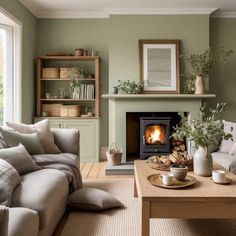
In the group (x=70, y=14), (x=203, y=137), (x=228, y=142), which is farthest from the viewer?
(x=70, y=14)

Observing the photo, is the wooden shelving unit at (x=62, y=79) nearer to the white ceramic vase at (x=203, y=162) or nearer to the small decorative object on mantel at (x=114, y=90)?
the small decorative object on mantel at (x=114, y=90)

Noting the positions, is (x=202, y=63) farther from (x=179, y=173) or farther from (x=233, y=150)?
(x=179, y=173)

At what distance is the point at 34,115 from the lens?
582cm

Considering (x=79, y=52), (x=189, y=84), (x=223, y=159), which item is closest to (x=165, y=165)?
(x=223, y=159)

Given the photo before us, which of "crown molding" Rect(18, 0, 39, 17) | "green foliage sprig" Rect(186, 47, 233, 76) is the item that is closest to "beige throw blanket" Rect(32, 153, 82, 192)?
"crown molding" Rect(18, 0, 39, 17)

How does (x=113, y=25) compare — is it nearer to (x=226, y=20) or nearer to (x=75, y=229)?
(x=226, y=20)

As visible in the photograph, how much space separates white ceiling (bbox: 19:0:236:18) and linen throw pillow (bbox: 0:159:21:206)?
143 inches

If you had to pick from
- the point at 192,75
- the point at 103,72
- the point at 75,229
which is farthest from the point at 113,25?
the point at 75,229

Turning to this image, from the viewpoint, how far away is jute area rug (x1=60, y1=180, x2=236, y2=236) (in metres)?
2.62

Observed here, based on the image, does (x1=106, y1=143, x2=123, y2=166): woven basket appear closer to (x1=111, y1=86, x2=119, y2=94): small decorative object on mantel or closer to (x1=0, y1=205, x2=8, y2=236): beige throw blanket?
(x1=111, y1=86, x2=119, y2=94): small decorative object on mantel

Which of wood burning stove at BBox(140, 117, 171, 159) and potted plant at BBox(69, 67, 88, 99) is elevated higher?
potted plant at BBox(69, 67, 88, 99)

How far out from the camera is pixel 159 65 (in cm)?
556

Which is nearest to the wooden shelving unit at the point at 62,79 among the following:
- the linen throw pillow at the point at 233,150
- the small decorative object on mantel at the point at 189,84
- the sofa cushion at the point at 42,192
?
the small decorative object on mantel at the point at 189,84

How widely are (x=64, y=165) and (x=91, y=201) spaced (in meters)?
0.47
